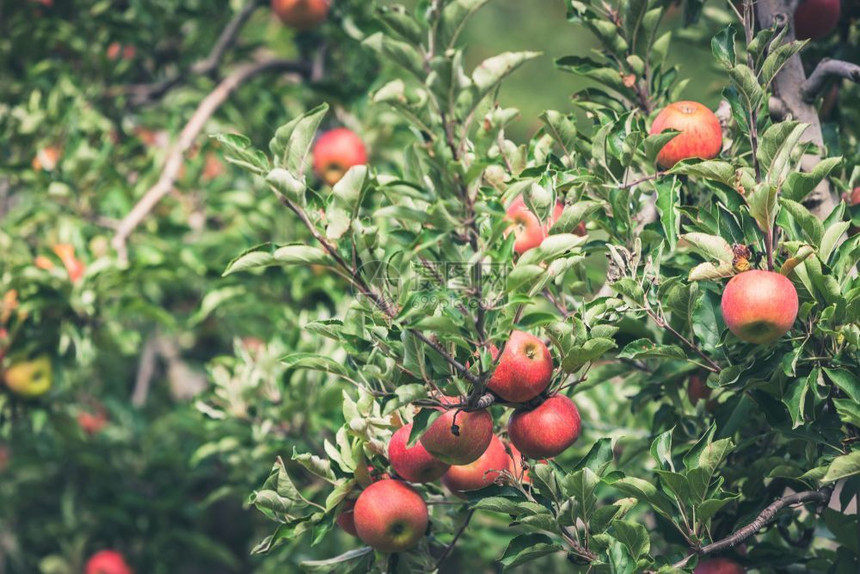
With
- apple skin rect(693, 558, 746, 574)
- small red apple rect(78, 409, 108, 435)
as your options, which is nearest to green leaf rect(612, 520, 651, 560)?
apple skin rect(693, 558, 746, 574)

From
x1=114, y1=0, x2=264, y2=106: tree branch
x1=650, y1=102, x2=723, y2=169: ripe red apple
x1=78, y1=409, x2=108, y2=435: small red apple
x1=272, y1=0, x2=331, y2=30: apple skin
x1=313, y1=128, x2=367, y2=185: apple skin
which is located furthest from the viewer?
x1=78, y1=409, x2=108, y2=435: small red apple

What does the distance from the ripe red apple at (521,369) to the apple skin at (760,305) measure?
334 millimetres

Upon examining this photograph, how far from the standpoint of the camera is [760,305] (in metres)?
1.50

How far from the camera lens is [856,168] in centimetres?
198

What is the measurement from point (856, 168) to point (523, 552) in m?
1.13

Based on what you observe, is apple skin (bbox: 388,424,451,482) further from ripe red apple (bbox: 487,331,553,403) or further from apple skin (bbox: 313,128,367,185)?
apple skin (bbox: 313,128,367,185)

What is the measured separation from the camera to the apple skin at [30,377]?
288 centimetres

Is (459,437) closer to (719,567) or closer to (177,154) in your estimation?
(719,567)

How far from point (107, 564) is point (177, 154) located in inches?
62.4

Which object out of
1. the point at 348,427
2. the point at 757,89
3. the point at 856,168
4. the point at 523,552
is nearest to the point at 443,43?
the point at 757,89

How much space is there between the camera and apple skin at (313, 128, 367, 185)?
3.01 metres

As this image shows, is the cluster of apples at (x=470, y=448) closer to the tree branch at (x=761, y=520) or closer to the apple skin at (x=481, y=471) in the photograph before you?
the apple skin at (x=481, y=471)

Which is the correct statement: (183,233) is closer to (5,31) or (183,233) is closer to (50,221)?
(50,221)

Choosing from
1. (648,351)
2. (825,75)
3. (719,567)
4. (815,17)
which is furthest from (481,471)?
(815,17)
